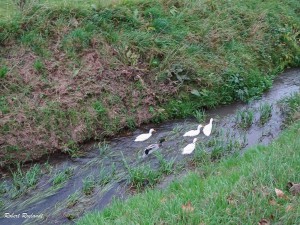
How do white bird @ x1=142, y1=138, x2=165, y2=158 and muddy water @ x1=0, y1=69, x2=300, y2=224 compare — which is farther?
white bird @ x1=142, y1=138, x2=165, y2=158

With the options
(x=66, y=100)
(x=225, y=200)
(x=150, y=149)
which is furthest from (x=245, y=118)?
(x=225, y=200)

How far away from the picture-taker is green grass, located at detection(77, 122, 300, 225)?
3.98 m

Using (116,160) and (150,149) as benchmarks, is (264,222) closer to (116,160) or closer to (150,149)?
(150,149)

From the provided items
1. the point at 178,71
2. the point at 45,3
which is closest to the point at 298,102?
the point at 178,71

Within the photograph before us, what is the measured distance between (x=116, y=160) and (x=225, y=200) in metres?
2.76

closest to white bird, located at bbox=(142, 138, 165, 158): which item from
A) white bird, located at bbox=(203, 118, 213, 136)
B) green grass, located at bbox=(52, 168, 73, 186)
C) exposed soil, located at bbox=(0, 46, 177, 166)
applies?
white bird, located at bbox=(203, 118, 213, 136)

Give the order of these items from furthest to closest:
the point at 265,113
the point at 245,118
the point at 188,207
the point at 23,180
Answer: the point at 265,113, the point at 245,118, the point at 23,180, the point at 188,207

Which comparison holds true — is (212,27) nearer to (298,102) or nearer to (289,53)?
(289,53)

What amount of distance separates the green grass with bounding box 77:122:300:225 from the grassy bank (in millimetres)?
2349

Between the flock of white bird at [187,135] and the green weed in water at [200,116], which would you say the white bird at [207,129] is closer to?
the flock of white bird at [187,135]

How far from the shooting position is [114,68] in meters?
8.28

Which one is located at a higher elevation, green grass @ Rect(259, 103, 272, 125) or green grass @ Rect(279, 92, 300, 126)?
green grass @ Rect(259, 103, 272, 125)

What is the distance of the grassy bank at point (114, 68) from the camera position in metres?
7.19

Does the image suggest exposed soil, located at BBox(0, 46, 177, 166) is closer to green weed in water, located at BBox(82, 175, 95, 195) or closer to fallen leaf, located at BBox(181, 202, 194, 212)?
green weed in water, located at BBox(82, 175, 95, 195)
